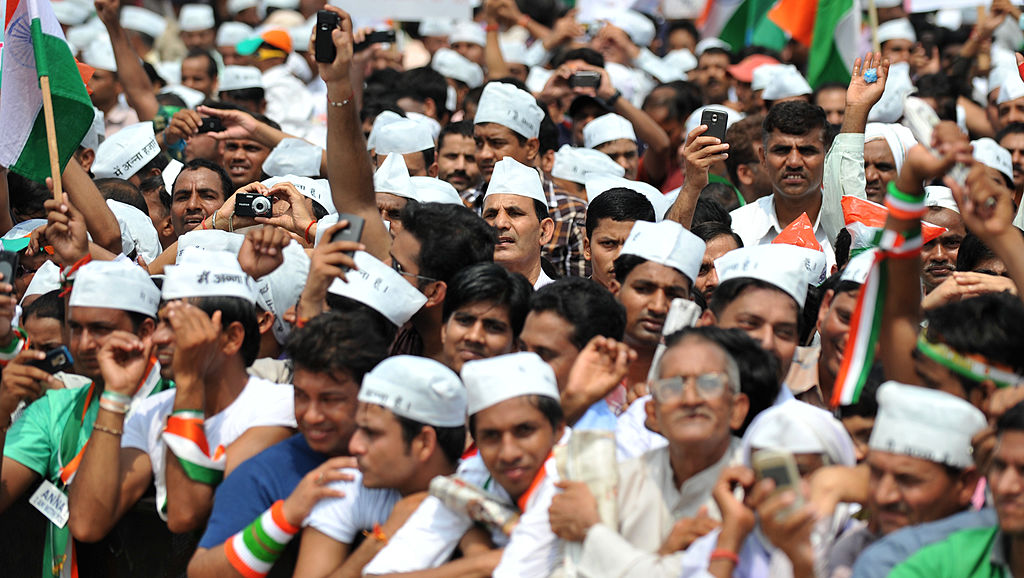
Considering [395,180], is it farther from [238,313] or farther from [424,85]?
[424,85]

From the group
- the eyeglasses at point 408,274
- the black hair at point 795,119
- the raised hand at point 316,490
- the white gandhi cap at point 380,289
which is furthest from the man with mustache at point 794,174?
the raised hand at point 316,490

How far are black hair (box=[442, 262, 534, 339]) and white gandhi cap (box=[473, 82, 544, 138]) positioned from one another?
277 centimetres

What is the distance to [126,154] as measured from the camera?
8570mm

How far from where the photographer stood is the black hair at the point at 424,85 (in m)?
10.2

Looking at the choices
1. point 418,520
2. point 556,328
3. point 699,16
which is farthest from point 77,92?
point 699,16

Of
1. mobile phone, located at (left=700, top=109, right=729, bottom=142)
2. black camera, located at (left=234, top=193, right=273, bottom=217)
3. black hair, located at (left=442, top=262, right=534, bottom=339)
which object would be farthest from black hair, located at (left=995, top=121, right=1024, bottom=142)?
black camera, located at (left=234, top=193, right=273, bottom=217)

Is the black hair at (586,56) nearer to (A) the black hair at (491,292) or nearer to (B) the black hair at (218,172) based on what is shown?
(B) the black hair at (218,172)

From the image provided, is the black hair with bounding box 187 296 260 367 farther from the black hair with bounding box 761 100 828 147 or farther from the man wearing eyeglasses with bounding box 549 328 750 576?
the black hair with bounding box 761 100 828 147

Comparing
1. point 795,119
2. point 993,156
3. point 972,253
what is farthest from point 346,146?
point 993,156

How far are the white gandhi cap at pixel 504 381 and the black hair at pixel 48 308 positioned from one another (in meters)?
2.31

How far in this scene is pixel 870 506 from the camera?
379 centimetres

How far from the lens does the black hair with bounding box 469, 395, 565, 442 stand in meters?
4.29

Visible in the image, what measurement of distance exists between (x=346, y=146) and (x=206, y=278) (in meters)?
1.00

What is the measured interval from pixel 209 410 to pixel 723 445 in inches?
77.5
